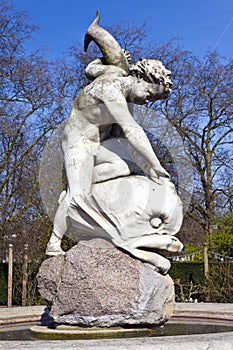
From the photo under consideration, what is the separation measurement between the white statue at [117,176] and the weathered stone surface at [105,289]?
162 mm

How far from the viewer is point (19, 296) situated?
15438 mm

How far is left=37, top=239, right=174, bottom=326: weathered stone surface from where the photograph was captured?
4.86m

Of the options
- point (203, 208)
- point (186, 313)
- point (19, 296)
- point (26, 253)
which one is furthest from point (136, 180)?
point (203, 208)

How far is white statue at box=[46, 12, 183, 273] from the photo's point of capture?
5.14m

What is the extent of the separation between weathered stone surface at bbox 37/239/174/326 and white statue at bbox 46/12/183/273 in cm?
16

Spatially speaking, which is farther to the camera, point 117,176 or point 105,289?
point 117,176

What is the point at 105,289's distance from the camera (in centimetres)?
488

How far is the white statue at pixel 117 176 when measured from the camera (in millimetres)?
5141

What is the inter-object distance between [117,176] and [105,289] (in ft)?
4.02

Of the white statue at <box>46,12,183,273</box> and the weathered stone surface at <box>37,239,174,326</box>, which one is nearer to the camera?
the weathered stone surface at <box>37,239,174,326</box>

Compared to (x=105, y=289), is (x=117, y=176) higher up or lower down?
higher up

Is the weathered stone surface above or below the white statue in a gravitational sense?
below

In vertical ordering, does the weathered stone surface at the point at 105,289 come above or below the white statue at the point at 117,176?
below

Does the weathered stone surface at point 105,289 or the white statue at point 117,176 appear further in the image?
the white statue at point 117,176
